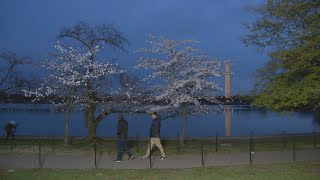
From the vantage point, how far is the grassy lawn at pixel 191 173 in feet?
41.7

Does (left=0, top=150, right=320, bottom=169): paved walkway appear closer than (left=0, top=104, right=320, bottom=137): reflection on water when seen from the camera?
Yes

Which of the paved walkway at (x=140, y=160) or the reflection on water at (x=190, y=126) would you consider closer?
the paved walkway at (x=140, y=160)

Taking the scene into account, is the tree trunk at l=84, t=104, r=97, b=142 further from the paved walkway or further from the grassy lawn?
the grassy lawn

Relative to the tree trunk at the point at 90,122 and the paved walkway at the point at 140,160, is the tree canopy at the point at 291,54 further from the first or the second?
the tree trunk at the point at 90,122

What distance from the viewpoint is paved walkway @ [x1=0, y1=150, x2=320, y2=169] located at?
52.4 ft

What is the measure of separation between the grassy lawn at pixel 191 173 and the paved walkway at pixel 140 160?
4.53ft

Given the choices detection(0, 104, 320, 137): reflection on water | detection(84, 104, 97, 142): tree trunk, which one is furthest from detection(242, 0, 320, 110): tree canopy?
detection(84, 104, 97, 142): tree trunk

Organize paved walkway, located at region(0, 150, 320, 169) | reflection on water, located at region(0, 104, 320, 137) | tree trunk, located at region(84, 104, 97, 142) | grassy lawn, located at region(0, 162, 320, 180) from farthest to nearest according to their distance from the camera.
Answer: reflection on water, located at region(0, 104, 320, 137), tree trunk, located at region(84, 104, 97, 142), paved walkway, located at region(0, 150, 320, 169), grassy lawn, located at region(0, 162, 320, 180)

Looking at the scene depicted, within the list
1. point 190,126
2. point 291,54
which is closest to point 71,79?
point 291,54

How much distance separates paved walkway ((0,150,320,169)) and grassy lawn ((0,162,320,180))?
1.38 m

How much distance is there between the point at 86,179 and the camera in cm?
1245

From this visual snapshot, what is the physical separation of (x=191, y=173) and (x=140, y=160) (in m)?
4.29

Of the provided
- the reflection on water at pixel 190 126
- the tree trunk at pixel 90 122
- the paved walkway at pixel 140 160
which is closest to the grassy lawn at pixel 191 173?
the paved walkway at pixel 140 160

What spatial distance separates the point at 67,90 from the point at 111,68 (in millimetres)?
2513
